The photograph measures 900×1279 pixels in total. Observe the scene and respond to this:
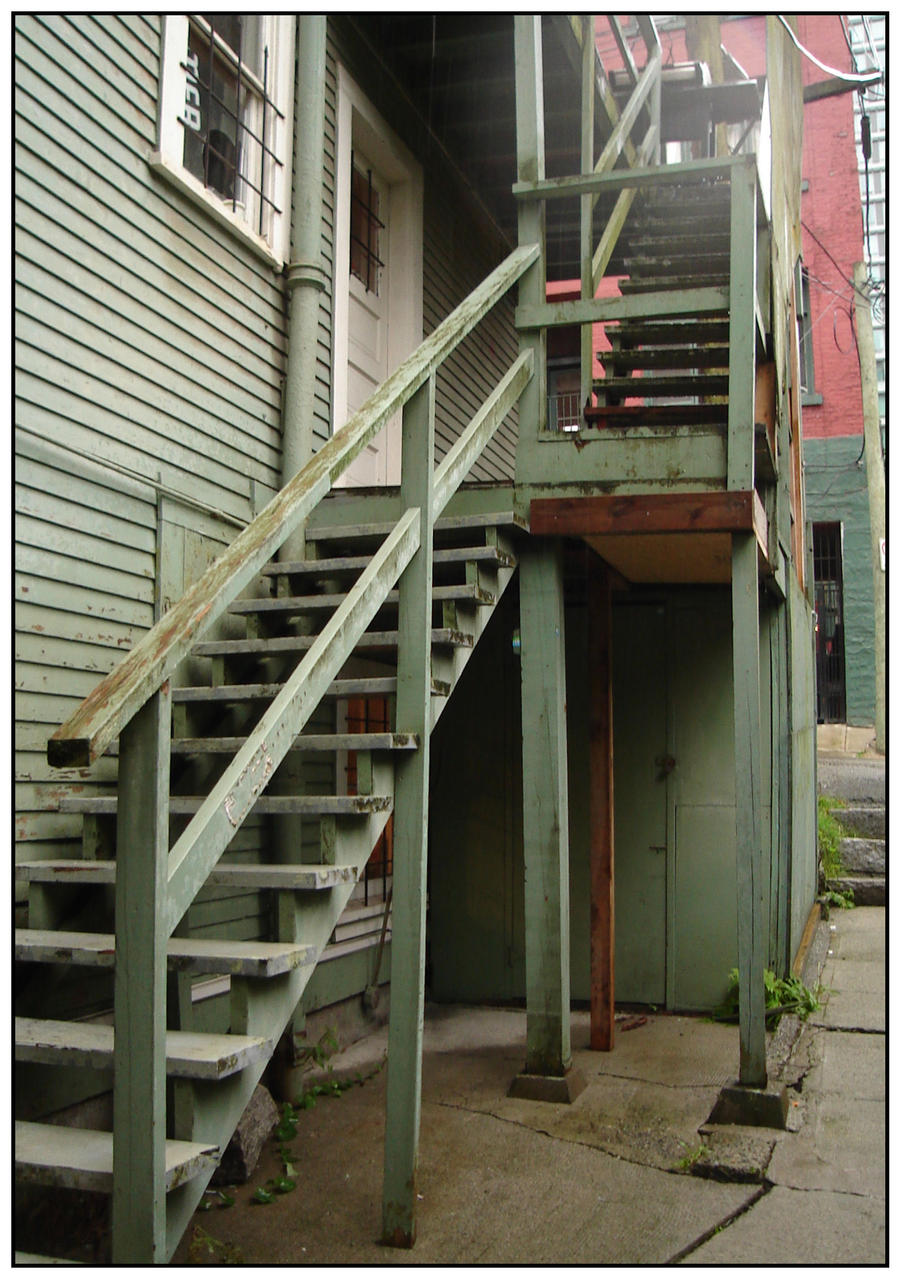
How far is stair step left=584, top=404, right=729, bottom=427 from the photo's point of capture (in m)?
5.97

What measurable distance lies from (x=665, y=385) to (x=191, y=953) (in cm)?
441

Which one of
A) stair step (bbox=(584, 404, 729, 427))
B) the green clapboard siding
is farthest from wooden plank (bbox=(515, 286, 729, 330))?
the green clapboard siding

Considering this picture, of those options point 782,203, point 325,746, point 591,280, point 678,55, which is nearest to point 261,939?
point 325,746

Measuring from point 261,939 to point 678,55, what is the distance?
49.3 ft

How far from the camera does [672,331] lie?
20.0 ft

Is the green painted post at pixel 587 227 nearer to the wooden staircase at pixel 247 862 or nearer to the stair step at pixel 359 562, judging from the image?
the wooden staircase at pixel 247 862

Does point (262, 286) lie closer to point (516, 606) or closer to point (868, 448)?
point (516, 606)

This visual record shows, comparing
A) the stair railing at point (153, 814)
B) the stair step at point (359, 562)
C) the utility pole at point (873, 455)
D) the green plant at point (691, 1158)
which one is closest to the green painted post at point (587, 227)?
the stair step at point (359, 562)

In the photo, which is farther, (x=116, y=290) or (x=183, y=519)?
(x=183, y=519)

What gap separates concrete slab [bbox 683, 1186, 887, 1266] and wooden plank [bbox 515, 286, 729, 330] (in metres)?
3.54

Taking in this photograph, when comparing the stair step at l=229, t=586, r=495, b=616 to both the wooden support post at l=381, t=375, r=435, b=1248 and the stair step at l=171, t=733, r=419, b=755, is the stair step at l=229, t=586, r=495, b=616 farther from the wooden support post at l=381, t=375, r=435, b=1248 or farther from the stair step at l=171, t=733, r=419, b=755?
the stair step at l=171, t=733, r=419, b=755

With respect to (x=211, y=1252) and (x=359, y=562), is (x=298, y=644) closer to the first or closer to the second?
(x=359, y=562)

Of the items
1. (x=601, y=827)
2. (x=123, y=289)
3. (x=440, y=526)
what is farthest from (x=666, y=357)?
(x=123, y=289)

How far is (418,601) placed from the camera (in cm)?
356
